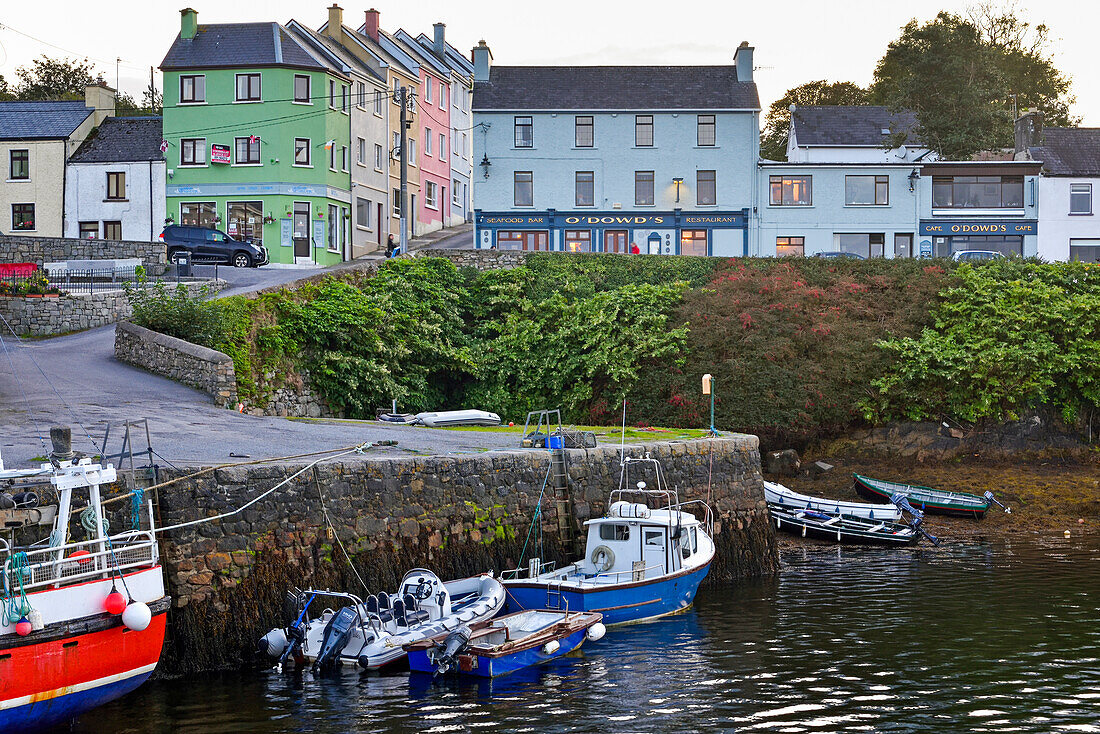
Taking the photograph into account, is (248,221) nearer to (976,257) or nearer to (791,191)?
(791,191)

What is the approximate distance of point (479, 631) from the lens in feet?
56.0

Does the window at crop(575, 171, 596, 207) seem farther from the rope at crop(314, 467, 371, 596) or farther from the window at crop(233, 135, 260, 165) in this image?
the rope at crop(314, 467, 371, 596)

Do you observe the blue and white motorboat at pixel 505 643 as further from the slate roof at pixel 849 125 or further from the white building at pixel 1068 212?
the slate roof at pixel 849 125

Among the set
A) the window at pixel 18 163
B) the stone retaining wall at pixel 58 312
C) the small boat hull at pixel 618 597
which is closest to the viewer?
the small boat hull at pixel 618 597

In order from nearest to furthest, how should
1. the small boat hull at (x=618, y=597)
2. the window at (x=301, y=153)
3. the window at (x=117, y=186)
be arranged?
the small boat hull at (x=618, y=597) < the window at (x=301, y=153) < the window at (x=117, y=186)

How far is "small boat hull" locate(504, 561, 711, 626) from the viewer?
19.4 m

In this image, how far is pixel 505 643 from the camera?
672 inches

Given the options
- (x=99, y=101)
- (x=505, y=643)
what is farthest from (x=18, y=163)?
(x=505, y=643)

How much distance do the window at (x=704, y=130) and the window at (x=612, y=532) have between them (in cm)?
3533

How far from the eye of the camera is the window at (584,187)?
54156mm

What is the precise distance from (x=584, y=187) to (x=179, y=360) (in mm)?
29554

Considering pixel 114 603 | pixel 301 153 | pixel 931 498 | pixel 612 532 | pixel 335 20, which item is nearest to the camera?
pixel 114 603

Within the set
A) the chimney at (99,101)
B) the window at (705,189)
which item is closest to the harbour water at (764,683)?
the window at (705,189)

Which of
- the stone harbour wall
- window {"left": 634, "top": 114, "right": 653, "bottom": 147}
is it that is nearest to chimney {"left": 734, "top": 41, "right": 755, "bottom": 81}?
window {"left": 634, "top": 114, "right": 653, "bottom": 147}
